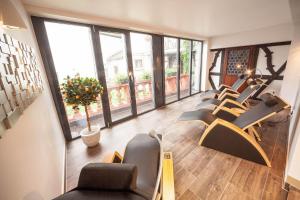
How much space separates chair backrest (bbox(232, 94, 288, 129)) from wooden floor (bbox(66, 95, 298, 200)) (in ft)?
1.75

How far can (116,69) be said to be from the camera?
11.3 feet

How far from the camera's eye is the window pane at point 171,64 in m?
4.56

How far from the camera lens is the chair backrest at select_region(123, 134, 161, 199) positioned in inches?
32.7

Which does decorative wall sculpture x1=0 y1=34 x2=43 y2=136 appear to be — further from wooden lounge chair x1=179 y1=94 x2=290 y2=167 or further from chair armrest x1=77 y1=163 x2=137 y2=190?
wooden lounge chair x1=179 y1=94 x2=290 y2=167

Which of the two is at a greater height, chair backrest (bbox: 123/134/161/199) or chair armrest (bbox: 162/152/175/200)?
chair backrest (bbox: 123/134/161/199)

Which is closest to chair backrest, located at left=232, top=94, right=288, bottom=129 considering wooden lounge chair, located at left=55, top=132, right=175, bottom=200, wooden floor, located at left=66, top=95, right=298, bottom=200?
wooden floor, located at left=66, top=95, right=298, bottom=200

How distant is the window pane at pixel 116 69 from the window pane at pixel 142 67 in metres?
0.29

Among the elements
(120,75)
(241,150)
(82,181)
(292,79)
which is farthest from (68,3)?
(292,79)

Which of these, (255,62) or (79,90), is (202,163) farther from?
(255,62)

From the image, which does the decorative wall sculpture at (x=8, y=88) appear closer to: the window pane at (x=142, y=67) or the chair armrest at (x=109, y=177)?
the chair armrest at (x=109, y=177)

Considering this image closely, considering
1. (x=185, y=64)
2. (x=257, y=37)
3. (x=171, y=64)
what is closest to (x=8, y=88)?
(x=171, y=64)

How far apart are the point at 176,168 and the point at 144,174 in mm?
→ 1169

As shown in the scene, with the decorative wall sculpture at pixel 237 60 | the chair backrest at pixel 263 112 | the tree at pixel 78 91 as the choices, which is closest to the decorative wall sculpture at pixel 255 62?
the decorative wall sculpture at pixel 237 60

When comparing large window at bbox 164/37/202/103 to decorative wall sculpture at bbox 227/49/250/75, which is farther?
decorative wall sculpture at bbox 227/49/250/75
